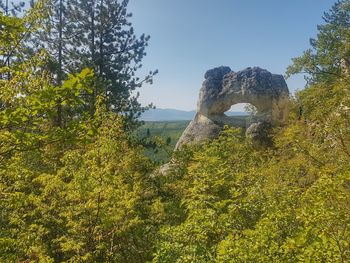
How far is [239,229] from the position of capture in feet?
22.5

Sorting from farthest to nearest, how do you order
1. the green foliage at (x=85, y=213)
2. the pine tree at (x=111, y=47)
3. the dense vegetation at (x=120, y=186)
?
the pine tree at (x=111, y=47) → the green foliage at (x=85, y=213) → the dense vegetation at (x=120, y=186)

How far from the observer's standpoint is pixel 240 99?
93.1ft

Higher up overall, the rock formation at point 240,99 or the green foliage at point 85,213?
the rock formation at point 240,99

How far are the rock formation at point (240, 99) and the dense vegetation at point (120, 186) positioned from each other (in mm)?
6450

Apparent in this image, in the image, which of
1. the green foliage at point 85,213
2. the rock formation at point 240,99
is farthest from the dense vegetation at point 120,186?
the rock formation at point 240,99

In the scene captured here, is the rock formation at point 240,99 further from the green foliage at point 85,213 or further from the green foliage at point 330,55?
the green foliage at point 85,213

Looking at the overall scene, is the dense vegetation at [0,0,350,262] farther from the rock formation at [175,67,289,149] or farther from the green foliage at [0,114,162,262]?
the rock formation at [175,67,289,149]

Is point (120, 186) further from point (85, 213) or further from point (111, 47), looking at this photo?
point (111, 47)

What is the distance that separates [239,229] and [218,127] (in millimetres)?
20400

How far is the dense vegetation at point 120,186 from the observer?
486 cm

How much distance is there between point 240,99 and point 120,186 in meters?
19.5

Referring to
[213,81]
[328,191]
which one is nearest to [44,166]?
[328,191]

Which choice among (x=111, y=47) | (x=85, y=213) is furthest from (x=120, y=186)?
(x=111, y=47)

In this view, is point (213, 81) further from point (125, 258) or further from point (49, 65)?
point (125, 258)
